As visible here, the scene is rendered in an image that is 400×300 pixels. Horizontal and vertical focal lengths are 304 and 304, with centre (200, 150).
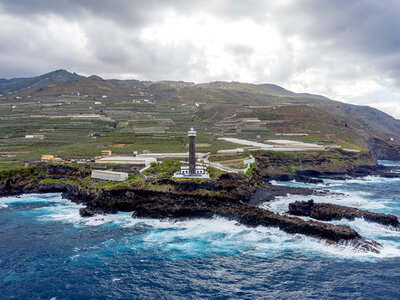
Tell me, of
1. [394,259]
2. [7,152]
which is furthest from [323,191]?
[7,152]

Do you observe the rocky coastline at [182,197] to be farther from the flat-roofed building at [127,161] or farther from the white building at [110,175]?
the flat-roofed building at [127,161]

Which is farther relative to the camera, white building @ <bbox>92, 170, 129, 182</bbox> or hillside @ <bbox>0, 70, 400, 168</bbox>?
hillside @ <bbox>0, 70, 400, 168</bbox>

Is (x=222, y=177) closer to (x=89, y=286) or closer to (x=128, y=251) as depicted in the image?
(x=128, y=251)

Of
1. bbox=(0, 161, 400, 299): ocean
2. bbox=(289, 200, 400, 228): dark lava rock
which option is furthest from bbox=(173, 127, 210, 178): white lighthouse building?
bbox=(289, 200, 400, 228): dark lava rock

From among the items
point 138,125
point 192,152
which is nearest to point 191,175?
point 192,152

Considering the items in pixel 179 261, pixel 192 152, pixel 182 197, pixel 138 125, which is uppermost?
pixel 138 125

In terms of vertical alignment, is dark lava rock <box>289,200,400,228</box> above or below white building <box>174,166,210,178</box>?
below

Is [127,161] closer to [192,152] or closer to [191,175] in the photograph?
[191,175]

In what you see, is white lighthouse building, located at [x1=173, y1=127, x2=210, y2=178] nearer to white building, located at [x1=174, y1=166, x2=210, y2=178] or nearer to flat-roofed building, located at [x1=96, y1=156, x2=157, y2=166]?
white building, located at [x1=174, y1=166, x2=210, y2=178]
